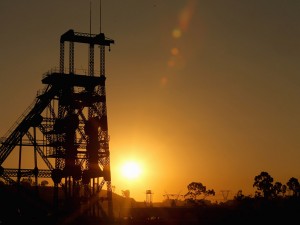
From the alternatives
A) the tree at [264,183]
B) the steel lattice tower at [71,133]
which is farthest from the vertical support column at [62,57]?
the tree at [264,183]

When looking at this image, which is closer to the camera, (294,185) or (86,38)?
(86,38)

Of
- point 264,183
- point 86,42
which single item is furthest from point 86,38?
point 264,183

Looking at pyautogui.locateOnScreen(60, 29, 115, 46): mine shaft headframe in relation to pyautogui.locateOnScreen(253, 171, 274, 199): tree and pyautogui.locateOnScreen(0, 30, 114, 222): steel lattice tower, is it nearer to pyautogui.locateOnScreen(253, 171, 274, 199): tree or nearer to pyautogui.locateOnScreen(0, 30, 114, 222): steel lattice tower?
pyautogui.locateOnScreen(0, 30, 114, 222): steel lattice tower

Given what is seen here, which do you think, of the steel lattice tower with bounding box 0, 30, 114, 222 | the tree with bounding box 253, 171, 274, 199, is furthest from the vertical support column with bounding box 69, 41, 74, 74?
the tree with bounding box 253, 171, 274, 199

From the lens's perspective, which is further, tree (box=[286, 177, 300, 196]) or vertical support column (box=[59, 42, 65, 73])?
tree (box=[286, 177, 300, 196])

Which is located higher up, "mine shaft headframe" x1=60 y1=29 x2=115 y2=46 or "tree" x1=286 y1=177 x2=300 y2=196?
"mine shaft headframe" x1=60 y1=29 x2=115 y2=46

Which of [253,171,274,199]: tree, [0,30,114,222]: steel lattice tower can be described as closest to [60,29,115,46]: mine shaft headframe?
[0,30,114,222]: steel lattice tower

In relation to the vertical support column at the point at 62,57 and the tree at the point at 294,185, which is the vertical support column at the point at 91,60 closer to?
the vertical support column at the point at 62,57

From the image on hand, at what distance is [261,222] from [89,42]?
4436 cm

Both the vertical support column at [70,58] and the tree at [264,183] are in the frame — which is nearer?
the vertical support column at [70,58]

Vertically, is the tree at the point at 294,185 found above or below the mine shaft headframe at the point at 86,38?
below

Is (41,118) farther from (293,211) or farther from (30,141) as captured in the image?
(293,211)

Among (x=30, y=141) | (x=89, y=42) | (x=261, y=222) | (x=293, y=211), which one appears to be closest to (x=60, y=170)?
(x=30, y=141)

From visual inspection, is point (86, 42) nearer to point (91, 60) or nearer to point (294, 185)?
point (91, 60)
